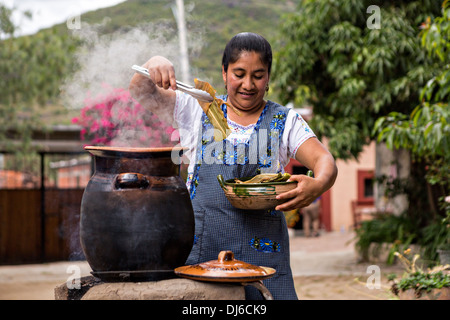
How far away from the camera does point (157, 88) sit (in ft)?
7.21

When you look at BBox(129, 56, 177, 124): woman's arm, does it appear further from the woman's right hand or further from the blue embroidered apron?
the blue embroidered apron

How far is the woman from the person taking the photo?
81.6 inches

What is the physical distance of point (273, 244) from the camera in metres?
2.11

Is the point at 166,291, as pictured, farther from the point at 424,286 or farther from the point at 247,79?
the point at 424,286

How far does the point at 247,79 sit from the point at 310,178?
48 cm

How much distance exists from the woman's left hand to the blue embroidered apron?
0.23 m

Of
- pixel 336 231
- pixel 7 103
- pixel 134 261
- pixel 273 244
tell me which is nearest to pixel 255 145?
pixel 273 244

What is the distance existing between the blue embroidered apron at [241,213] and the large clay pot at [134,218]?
195mm

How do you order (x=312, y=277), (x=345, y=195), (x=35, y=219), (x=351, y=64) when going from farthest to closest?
(x=345, y=195)
(x=35, y=219)
(x=312, y=277)
(x=351, y=64)

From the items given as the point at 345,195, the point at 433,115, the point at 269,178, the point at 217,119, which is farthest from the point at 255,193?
the point at 345,195

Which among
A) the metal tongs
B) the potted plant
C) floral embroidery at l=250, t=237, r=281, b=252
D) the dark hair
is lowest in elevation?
the potted plant

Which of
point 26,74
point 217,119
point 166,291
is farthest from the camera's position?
point 26,74

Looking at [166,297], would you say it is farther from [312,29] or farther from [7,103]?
[7,103]

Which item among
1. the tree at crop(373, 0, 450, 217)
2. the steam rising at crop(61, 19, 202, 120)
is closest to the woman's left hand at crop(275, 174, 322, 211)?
the steam rising at crop(61, 19, 202, 120)
